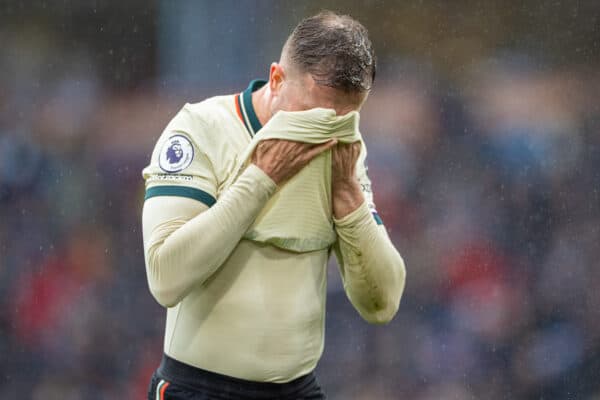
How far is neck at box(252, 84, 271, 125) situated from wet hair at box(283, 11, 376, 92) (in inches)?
4.1

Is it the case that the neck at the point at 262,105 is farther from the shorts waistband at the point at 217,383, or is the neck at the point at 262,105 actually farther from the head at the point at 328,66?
the shorts waistband at the point at 217,383

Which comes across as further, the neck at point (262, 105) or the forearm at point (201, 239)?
the neck at point (262, 105)

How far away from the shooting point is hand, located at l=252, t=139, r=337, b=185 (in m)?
1.40

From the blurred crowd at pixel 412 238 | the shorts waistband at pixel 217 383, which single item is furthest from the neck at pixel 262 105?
the blurred crowd at pixel 412 238

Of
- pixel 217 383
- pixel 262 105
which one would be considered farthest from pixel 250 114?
pixel 217 383

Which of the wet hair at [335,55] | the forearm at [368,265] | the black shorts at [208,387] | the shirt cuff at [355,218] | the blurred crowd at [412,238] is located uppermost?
the wet hair at [335,55]

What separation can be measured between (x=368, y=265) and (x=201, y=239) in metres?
0.35

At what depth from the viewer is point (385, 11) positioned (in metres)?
4.55

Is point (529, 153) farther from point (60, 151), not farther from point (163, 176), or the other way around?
point (163, 176)

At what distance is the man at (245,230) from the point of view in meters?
1.39

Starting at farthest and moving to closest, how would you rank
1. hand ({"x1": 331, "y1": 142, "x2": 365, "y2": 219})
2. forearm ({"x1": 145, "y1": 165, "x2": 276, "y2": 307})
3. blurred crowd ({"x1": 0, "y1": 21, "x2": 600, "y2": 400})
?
blurred crowd ({"x1": 0, "y1": 21, "x2": 600, "y2": 400}) < hand ({"x1": 331, "y1": 142, "x2": 365, "y2": 219}) < forearm ({"x1": 145, "y1": 165, "x2": 276, "y2": 307})

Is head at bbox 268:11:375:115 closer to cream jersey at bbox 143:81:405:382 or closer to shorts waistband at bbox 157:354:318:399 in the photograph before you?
cream jersey at bbox 143:81:405:382

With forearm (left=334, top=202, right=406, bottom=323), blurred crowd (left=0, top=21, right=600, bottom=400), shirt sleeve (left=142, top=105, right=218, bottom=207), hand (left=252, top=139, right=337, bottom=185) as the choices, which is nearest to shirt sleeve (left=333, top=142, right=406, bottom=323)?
forearm (left=334, top=202, right=406, bottom=323)

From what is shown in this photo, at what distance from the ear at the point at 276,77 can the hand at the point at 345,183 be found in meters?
0.16
